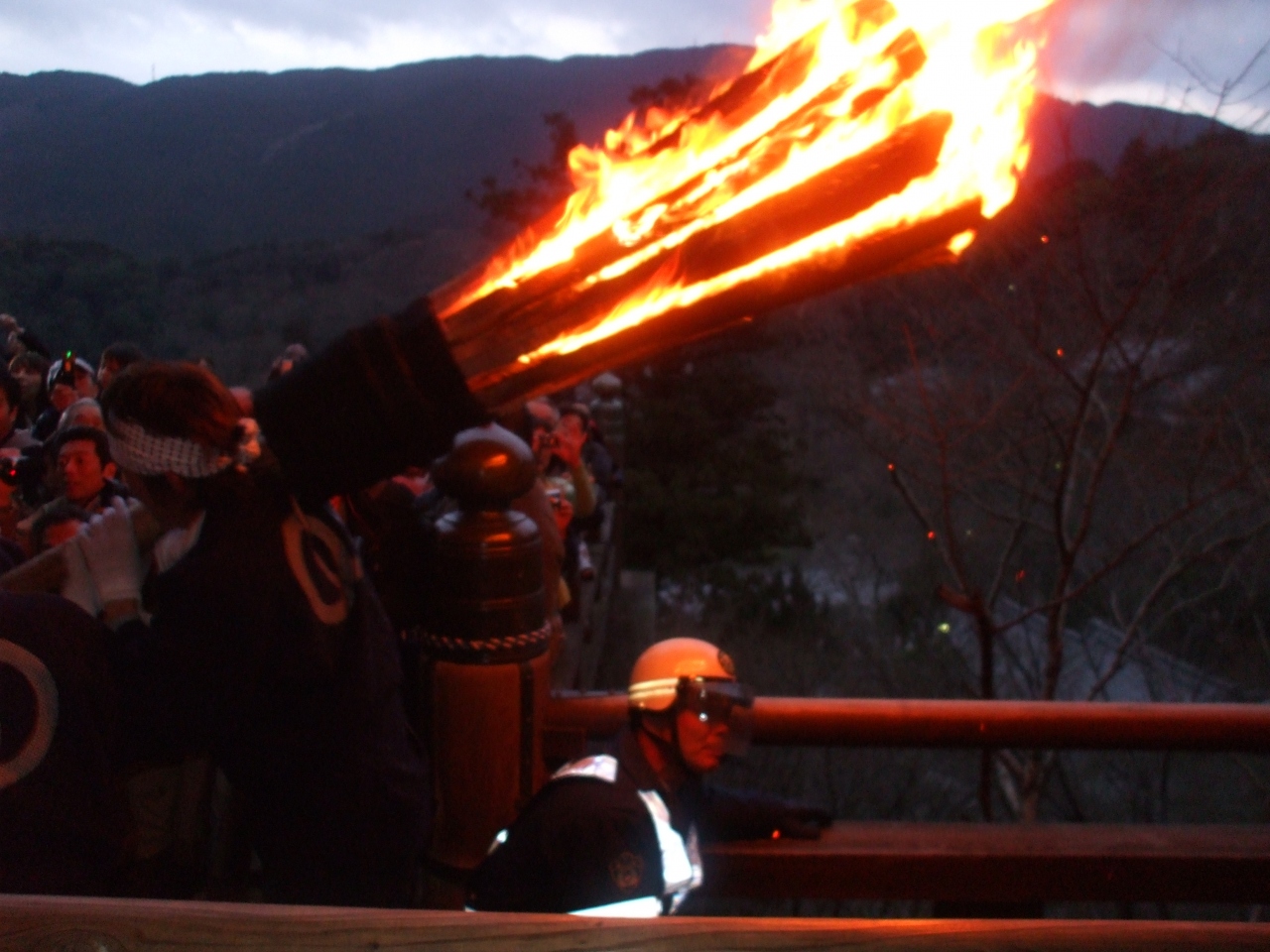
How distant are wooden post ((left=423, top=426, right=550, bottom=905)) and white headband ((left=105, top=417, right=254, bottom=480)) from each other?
0.57 meters

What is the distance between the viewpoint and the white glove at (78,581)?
1.98 m

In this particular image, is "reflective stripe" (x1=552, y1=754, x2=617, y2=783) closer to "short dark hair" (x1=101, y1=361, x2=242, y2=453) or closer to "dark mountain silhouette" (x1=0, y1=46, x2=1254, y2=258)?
"short dark hair" (x1=101, y1=361, x2=242, y2=453)

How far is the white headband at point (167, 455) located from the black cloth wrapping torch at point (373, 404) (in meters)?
0.14

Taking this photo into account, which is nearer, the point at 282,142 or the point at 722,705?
the point at 722,705

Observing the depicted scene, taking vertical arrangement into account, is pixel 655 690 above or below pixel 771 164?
below

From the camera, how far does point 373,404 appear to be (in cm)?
178

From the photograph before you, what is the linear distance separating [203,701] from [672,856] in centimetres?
116

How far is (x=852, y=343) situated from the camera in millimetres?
10375

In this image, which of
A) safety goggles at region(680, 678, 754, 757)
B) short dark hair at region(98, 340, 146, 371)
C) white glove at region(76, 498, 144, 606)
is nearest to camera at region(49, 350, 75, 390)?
short dark hair at region(98, 340, 146, 371)

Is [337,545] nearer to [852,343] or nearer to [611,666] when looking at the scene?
[611,666]

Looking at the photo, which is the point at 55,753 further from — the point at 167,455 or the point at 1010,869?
the point at 1010,869

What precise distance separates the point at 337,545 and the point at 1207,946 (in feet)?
5.76

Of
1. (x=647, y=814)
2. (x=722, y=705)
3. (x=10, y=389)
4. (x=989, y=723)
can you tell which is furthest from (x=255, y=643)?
(x=10, y=389)

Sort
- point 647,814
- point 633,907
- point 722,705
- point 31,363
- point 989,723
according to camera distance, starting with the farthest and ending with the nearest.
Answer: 1. point 31,363
2. point 989,723
3. point 722,705
4. point 647,814
5. point 633,907
